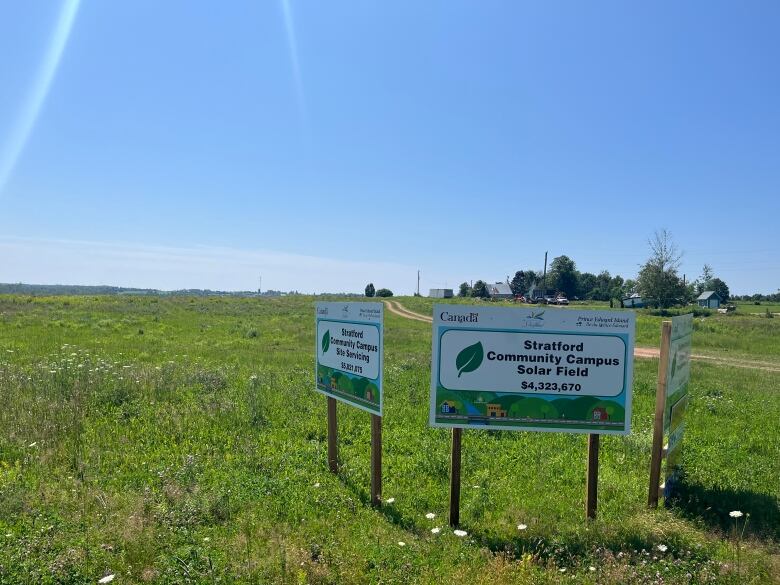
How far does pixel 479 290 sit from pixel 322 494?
331 ft

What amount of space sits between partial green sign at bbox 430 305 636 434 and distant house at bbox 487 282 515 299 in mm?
101295

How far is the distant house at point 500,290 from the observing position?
106m

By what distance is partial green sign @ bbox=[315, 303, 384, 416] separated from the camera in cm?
529

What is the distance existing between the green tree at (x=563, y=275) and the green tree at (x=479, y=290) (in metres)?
15.0

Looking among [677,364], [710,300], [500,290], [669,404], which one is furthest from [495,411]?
[500,290]

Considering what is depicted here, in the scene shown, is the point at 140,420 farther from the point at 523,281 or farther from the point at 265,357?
the point at 523,281

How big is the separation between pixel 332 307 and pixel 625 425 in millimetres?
3493

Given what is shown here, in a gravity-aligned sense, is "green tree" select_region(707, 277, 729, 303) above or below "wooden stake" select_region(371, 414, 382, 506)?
above

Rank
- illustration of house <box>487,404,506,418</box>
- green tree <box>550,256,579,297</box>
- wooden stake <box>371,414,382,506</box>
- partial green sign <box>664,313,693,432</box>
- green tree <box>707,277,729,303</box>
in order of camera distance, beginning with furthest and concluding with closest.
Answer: green tree <box>550,256,579,297</box>, green tree <box>707,277,729,303</box>, wooden stake <box>371,414,382,506</box>, partial green sign <box>664,313,693,432</box>, illustration of house <box>487,404,506,418</box>

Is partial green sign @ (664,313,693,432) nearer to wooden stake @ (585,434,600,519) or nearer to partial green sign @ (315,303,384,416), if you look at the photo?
wooden stake @ (585,434,600,519)

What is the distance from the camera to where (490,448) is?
7.13 m

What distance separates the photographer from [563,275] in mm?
105625

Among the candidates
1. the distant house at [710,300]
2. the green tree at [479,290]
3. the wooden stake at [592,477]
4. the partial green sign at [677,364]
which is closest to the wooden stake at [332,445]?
the wooden stake at [592,477]

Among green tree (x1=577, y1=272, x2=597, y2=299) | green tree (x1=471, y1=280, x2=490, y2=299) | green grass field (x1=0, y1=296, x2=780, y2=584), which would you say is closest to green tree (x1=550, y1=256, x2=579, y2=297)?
green tree (x1=577, y1=272, x2=597, y2=299)
